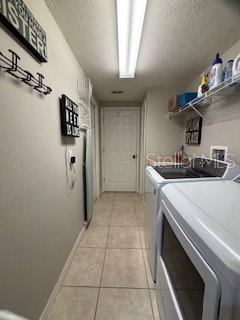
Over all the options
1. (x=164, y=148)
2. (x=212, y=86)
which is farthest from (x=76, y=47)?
(x=164, y=148)

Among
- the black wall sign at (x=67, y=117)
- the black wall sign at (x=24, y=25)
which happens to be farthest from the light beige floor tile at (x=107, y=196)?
the black wall sign at (x=24, y=25)

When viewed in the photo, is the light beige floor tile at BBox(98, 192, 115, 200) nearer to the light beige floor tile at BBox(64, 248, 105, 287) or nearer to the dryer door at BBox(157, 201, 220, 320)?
the light beige floor tile at BBox(64, 248, 105, 287)

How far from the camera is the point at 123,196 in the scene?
403cm

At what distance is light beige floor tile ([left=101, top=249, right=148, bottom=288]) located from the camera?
62.8 inches

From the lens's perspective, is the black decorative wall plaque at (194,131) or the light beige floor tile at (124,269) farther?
the black decorative wall plaque at (194,131)

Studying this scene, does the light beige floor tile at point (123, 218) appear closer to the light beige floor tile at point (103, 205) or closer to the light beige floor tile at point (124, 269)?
the light beige floor tile at point (103, 205)

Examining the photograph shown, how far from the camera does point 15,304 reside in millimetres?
917

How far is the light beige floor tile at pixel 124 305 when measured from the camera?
4.25 feet

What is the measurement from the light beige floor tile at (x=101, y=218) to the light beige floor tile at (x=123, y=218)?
9 centimetres

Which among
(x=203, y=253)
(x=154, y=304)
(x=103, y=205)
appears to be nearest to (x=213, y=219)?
(x=203, y=253)

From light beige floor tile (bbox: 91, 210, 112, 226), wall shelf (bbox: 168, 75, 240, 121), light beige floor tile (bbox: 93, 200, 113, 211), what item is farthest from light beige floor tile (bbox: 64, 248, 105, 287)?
wall shelf (bbox: 168, 75, 240, 121)

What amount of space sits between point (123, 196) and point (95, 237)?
1753mm

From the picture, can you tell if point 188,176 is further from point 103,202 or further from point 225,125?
point 103,202

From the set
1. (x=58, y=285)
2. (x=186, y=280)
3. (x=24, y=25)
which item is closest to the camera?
(x=186, y=280)
